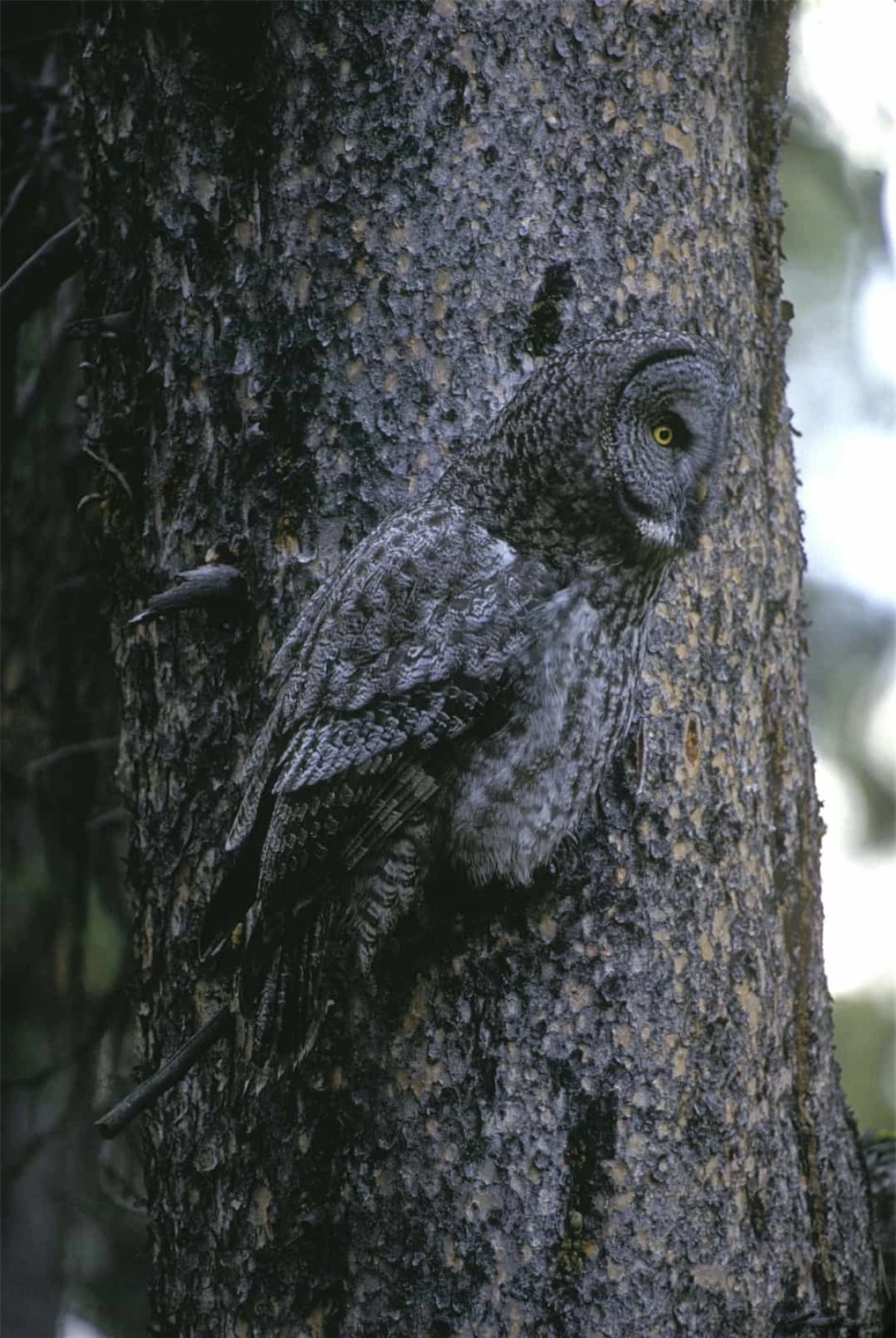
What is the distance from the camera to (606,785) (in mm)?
1965

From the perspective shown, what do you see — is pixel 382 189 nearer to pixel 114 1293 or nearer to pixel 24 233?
pixel 24 233

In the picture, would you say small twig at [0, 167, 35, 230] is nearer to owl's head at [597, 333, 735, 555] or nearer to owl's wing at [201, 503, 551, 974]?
owl's wing at [201, 503, 551, 974]

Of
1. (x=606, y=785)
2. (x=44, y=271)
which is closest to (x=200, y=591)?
(x=606, y=785)

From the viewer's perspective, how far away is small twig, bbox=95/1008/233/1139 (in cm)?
172

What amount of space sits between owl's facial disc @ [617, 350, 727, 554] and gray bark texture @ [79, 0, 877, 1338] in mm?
161

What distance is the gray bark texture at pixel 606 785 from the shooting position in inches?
73.1

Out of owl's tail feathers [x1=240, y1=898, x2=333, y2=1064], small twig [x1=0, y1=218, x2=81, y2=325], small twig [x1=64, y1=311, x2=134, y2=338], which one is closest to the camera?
owl's tail feathers [x1=240, y1=898, x2=333, y2=1064]

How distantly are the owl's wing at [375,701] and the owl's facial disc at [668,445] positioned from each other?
0.18 m

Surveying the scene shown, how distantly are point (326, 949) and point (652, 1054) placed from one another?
0.50 m

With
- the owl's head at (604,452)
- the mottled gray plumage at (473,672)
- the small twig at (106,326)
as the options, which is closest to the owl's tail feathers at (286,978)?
the mottled gray plumage at (473,672)

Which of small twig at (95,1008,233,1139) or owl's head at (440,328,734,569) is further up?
owl's head at (440,328,734,569)

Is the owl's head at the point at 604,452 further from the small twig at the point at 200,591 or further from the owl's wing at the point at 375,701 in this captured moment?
the small twig at the point at 200,591

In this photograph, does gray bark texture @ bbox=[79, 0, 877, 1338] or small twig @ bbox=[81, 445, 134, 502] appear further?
small twig @ bbox=[81, 445, 134, 502]

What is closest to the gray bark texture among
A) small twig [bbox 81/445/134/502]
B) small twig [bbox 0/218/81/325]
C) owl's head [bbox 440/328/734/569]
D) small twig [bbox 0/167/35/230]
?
small twig [bbox 81/445/134/502]
